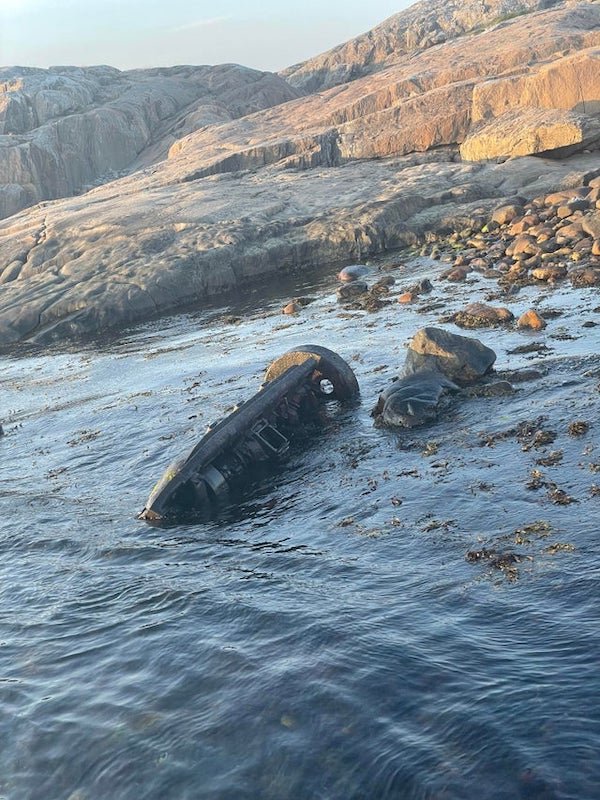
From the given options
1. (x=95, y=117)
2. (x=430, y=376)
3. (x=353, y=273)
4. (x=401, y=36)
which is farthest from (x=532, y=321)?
(x=401, y=36)

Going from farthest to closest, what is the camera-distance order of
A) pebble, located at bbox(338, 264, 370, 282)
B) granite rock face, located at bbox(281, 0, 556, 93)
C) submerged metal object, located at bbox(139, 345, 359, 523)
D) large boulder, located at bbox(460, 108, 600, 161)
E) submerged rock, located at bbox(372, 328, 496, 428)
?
granite rock face, located at bbox(281, 0, 556, 93), large boulder, located at bbox(460, 108, 600, 161), pebble, located at bbox(338, 264, 370, 282), submerged rock, located at bbox(372, 328, 496, 428), submerged metal object, located at bbox(139, 345, 359, 523)

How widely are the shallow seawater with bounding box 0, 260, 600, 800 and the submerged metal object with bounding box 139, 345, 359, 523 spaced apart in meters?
0.42

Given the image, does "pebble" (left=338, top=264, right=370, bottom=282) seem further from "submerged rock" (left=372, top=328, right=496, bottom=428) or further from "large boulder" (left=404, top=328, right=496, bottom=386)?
"large boulder" (left=404, top=328, right=496, bottom=386)

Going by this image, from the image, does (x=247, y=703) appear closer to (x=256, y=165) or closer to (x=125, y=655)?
(x=125, y=655)

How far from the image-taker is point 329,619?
24.6 feet

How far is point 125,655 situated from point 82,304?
2115 centimetres

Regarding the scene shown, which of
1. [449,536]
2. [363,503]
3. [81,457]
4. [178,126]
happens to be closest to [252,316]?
[81,457]

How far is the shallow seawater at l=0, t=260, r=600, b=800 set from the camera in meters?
5.78

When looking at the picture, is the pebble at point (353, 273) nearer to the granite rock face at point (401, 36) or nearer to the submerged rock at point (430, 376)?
the submerged rock at point (430, 376)

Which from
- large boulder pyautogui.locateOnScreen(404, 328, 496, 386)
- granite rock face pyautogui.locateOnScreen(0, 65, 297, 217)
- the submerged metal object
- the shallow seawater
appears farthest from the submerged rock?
granite rock face pyautogui.locateOnScreen(0, 65, 297, 217)

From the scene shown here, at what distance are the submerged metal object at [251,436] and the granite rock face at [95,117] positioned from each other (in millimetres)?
45687

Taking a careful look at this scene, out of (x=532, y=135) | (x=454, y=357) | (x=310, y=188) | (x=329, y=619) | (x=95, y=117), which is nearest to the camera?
(x=329, y=619)

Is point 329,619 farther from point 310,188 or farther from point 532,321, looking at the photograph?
point 310,188

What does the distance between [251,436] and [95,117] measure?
52.4 m
